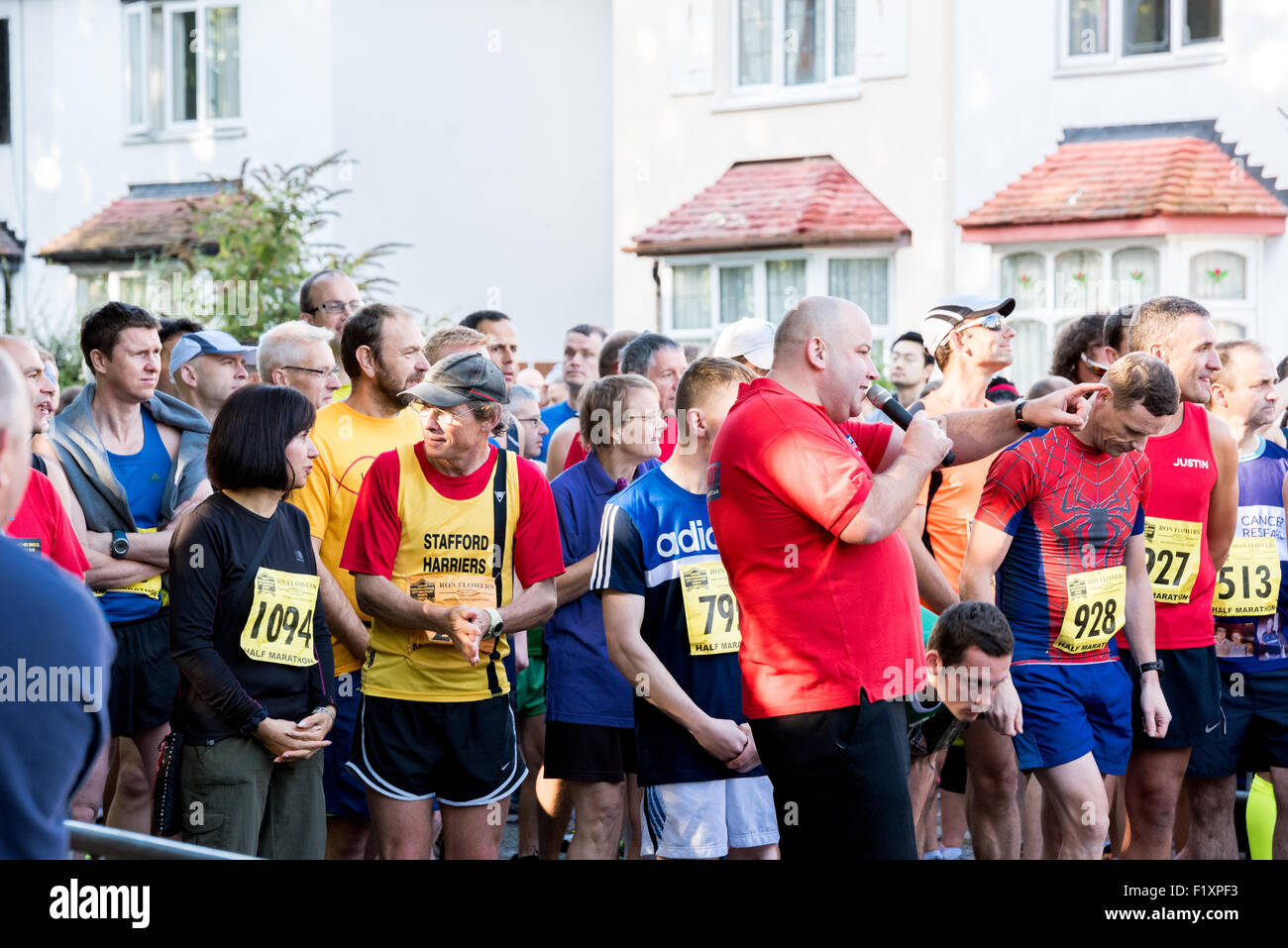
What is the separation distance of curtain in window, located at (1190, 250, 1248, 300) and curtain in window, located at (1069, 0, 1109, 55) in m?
2.81

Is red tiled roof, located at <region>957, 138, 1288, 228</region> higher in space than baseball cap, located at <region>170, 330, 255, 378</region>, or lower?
higher

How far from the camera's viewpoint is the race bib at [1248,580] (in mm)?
6238

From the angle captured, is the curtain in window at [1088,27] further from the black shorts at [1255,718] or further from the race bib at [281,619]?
the race bib at [281,619]

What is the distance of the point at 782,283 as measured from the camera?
1880 cm

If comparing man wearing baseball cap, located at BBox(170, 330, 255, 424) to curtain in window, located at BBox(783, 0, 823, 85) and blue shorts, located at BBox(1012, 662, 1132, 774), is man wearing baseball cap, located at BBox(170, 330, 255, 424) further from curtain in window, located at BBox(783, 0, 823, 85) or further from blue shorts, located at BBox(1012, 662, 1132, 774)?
Answer: curtain in window, located at BBox(783, 0, 823, 85)

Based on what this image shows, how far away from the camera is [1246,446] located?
6.44 m

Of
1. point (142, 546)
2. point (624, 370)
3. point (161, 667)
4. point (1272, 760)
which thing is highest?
point (624, 370)

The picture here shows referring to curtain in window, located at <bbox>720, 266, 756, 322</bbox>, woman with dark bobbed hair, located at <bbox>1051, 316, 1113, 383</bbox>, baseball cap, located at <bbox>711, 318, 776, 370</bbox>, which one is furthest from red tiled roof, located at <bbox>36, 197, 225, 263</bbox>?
woman with dark bobbed hair, located at <bbox>1051, 316, 1113, 383</bbox>

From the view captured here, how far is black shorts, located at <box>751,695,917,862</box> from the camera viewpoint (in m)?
4.04

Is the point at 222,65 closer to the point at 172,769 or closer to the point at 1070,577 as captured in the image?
the point at 172,769

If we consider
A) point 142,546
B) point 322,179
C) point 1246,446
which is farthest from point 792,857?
point 322,179

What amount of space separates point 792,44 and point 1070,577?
48.7ft
